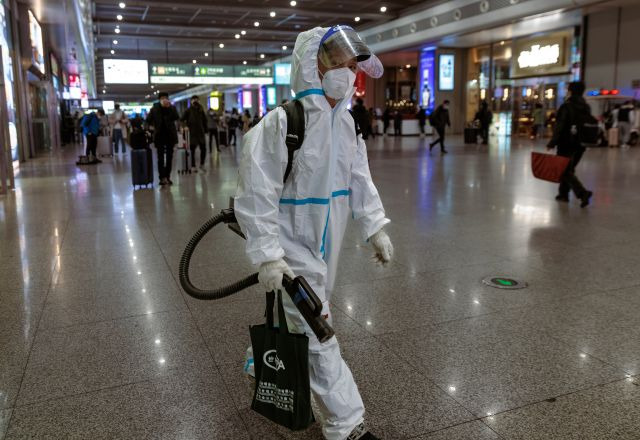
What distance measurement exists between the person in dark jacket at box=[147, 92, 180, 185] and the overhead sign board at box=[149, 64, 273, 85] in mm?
23471

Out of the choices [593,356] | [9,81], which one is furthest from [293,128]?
[9,81]

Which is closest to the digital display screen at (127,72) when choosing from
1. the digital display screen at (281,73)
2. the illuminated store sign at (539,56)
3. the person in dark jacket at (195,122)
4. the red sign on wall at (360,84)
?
the digital display screen at (281,73)

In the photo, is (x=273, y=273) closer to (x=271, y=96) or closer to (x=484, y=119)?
(x=484, y=119)

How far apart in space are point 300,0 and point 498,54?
11762mm

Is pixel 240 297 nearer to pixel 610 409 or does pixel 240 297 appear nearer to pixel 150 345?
pixel 150 345

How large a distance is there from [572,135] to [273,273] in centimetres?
704

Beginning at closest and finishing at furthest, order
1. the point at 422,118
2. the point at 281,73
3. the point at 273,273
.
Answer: the point at 273,273 < the point at 422,118 < the point at 281,73

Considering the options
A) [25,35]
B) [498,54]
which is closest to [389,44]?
[498,54]

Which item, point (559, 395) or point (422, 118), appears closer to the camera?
point (559, 395)

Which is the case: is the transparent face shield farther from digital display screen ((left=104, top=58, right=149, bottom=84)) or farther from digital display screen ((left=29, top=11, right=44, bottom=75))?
digital display screen ((left=104, top=58, right=149, bottom=84))

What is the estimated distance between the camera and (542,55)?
25.1 m

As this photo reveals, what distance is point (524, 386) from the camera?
276 centimetres

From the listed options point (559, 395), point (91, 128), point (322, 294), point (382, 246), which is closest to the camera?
point (322, 294)

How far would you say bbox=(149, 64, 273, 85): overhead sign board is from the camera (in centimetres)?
3256
